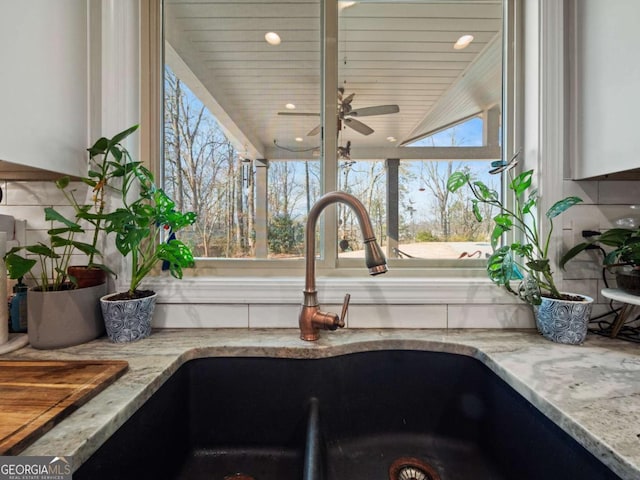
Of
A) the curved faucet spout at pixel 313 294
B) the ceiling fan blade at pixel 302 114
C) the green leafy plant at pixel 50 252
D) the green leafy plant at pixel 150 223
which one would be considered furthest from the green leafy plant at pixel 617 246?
the green leafy plant at pixel 50 252

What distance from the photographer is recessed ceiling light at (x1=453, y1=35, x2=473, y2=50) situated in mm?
1150

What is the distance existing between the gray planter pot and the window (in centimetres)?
37

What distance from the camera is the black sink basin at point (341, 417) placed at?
70 centimetres

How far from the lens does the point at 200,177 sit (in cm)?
109

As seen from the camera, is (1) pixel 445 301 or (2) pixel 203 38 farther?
(2) pixel 203 38

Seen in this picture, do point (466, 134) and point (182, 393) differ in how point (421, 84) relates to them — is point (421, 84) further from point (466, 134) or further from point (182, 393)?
point (182, 393)

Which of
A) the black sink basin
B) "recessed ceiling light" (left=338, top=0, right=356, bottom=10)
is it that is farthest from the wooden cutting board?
"recessed ceiling light" (left=338, top=0, right=356, bottom=10)

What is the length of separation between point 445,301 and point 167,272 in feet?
3.16

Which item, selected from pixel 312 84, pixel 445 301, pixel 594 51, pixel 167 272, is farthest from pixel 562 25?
pixel 167 272

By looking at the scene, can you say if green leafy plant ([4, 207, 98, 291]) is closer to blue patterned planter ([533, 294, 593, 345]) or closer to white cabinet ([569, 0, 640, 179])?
blue patterned planter ([533, 294, 593, 345])

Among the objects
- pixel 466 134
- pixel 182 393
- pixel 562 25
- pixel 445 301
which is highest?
pixel 562 25

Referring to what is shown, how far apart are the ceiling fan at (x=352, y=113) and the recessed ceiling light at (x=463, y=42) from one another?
1.08ft

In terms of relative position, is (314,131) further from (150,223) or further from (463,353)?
(463,353)

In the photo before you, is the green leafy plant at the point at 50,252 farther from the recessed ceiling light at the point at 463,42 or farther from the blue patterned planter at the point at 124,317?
the recessed ceiling light at the point at 463,42
